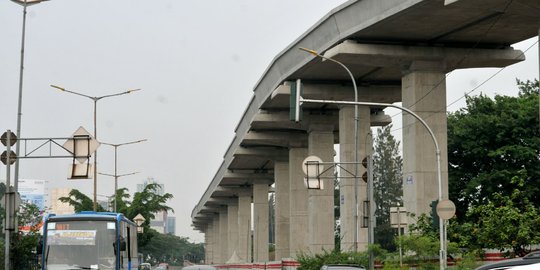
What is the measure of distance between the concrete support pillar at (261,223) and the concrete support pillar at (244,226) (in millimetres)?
10170

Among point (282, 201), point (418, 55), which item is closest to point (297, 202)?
point (282, 201)

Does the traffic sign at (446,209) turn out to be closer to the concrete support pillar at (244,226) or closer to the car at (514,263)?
the car at (514,263)

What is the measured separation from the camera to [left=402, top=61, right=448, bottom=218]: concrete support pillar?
139 feet

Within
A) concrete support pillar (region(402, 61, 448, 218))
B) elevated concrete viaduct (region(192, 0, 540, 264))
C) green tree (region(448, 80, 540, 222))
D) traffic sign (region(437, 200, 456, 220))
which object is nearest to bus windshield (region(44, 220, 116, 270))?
traffic sign (region(437, 200, 456, 220))

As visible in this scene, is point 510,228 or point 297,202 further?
point 297,202

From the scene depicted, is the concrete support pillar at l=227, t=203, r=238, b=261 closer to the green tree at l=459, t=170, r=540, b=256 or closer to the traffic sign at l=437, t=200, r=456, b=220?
the green tree at l=459, t=170, r=540, b=256

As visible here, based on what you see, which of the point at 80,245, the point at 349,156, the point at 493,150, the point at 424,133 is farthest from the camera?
the point at 493,150

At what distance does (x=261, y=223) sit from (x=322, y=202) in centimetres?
3407

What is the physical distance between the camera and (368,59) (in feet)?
141

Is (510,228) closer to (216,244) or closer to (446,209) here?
(446,209)

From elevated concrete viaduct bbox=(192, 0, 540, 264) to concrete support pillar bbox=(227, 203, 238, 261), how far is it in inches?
1573

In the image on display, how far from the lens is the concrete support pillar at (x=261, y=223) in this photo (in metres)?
94.4

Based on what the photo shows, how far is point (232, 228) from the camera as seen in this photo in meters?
125

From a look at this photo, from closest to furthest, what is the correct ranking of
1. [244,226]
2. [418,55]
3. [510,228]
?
1. [510,228]
2. [418,55]
3. [244,226]
